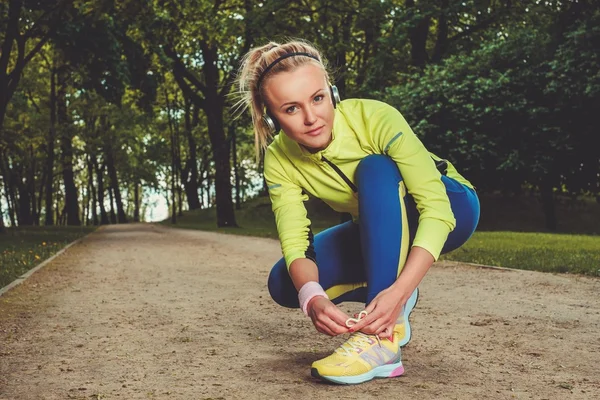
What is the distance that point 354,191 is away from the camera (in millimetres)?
3117

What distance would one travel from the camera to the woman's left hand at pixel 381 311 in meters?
2.58

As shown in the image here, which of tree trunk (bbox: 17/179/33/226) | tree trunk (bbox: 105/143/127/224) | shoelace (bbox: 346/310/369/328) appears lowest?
shoelace (bbox: 346/310/369/328)

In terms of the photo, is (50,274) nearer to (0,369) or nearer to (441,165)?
(0,369)

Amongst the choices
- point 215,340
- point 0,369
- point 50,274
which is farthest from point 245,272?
point 0,369

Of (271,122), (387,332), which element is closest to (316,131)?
(271,122)

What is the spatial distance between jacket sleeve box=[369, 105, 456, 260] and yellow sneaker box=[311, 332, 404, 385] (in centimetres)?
43

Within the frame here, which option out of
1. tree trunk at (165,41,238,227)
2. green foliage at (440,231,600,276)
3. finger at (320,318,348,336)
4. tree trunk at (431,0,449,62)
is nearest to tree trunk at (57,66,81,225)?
tree trunk at (165,41,238,227)

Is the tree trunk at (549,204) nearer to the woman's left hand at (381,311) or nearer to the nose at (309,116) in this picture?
the nose at (309,116)

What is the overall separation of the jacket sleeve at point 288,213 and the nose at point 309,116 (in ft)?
1.31

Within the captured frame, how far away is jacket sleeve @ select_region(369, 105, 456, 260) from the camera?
270 cm

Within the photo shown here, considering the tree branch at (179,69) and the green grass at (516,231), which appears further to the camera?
the tree branch at (179,69)

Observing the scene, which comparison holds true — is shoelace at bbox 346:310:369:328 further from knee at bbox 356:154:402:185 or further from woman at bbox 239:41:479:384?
knee at bbox 356:154:402:185

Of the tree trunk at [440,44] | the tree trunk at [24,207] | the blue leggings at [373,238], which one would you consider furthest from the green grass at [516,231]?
the tree trunk at [24,207]

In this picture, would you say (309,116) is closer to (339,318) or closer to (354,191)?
(354,191)
